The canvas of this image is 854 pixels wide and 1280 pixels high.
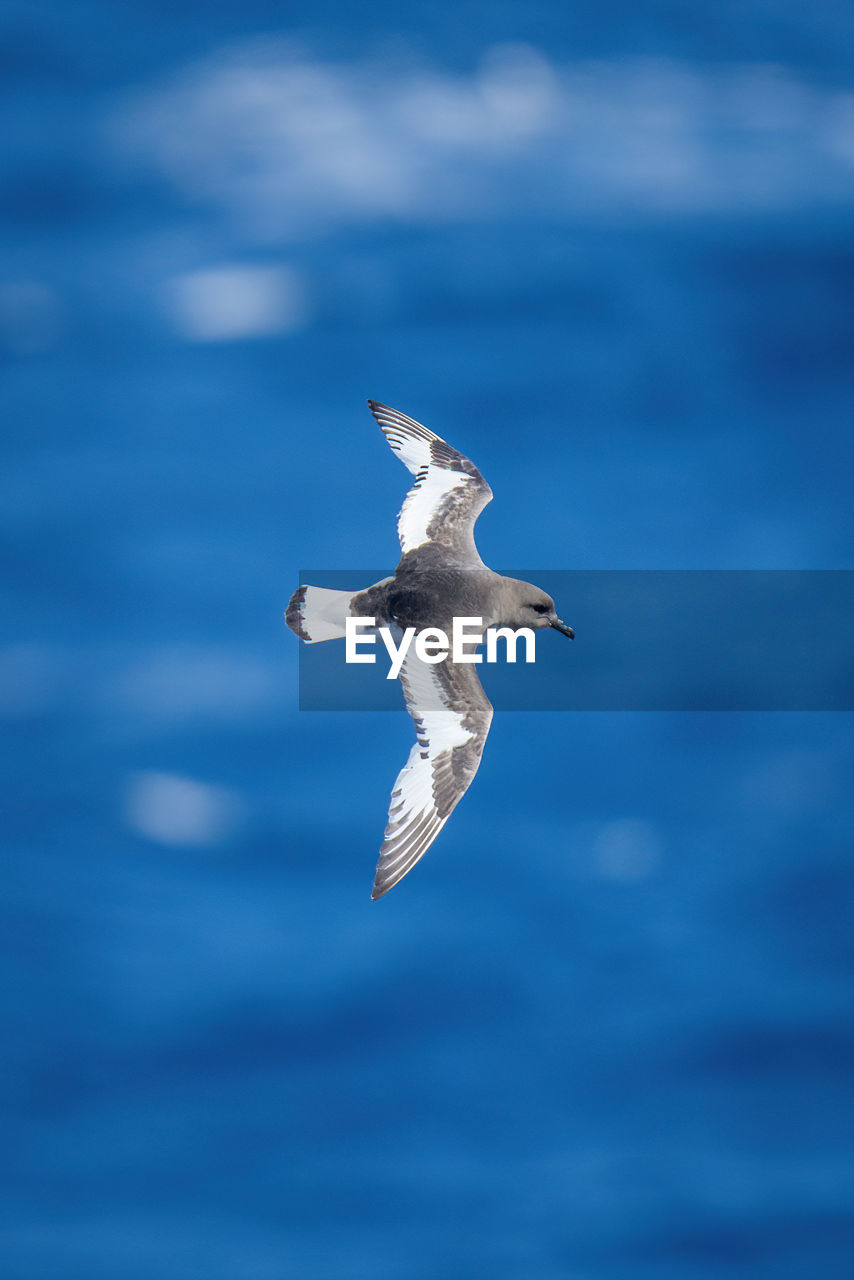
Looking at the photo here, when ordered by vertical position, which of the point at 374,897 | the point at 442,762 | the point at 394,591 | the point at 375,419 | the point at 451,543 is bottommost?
the point at 374,897

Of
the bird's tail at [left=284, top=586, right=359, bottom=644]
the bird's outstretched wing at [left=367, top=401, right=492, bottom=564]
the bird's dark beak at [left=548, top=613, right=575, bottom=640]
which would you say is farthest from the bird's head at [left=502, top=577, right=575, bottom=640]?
the bird's tail at [left=284, top=586, right=359, bottom=644]

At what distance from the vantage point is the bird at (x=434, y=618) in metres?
11.1

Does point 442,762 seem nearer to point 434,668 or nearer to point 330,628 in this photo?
point 434,668

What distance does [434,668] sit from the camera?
37.7ft

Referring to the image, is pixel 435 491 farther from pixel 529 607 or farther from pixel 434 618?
pixel 434 618

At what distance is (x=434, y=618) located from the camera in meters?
11.5

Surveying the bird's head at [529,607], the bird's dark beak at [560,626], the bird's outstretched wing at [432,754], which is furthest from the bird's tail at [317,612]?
the bird's dark beak at [560,626]

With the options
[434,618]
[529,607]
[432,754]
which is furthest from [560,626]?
[432,754]

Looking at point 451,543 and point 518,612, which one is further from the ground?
point 451,543

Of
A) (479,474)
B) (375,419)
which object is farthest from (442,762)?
(375,419)

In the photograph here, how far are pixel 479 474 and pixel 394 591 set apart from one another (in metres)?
1.98

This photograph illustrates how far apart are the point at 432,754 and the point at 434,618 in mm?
1181

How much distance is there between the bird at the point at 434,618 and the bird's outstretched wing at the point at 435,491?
1cm

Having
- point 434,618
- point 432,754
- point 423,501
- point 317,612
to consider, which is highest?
point 423,501
